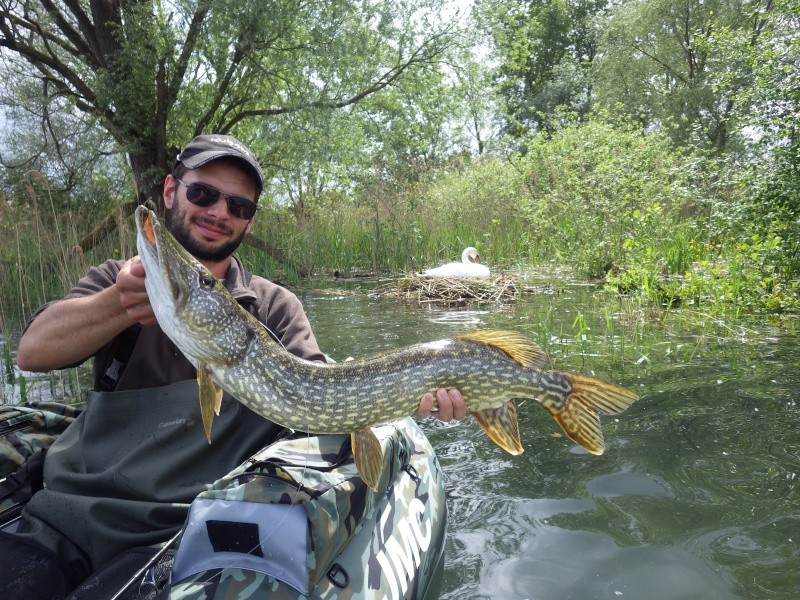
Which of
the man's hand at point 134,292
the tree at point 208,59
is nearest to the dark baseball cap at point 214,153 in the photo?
the man's hand at point 134,292

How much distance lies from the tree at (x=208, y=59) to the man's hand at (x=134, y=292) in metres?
8.10

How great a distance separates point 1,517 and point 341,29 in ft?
30.5

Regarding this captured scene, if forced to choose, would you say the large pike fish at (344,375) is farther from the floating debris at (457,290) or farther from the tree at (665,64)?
the tree at (665,64)

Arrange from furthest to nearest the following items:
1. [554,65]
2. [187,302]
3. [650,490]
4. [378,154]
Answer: [554,65] → [378,154] → [650,490] → [187,302]

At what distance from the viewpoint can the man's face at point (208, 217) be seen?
259 cm

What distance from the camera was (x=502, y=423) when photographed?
237 centimetres

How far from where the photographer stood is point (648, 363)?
4719mm

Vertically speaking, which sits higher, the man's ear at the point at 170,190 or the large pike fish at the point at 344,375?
the man's ear at the point at 170,190

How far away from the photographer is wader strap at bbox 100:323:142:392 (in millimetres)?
2328

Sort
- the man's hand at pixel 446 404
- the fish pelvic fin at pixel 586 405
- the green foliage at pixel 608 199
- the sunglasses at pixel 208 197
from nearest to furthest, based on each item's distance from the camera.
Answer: the man's hand at pixel 446 404 → the fish pelvic fin at pixel 586 405 → the sunglasses at pixel 208 197 → the green foliage at pixel 608 199

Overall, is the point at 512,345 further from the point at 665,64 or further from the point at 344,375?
the point at 665,64

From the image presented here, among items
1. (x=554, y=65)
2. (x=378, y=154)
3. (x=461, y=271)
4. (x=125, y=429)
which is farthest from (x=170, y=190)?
(x=554, y=65)

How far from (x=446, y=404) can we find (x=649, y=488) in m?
1.39

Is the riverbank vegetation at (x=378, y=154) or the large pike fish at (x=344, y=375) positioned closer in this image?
the large pike fish at (x=344, y=375)
